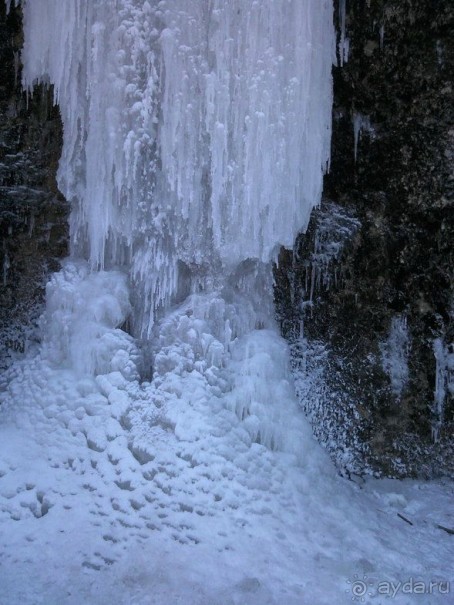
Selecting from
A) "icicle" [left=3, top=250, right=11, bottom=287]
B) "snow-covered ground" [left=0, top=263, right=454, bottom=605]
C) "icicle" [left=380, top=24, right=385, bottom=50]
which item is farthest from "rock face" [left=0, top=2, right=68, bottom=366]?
"icicle" [left=380, top=24, right=385, bottom=50]

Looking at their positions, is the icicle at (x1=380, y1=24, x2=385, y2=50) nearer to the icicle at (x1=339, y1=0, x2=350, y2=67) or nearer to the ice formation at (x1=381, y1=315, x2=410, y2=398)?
the icicle at (x1=339, y1=0, x2=350, y2=67)

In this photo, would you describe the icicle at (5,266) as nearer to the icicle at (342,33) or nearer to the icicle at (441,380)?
the icicle at (342,33)

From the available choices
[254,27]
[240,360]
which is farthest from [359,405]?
[254,27]

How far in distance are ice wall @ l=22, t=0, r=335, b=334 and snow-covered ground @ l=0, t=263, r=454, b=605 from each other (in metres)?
0.56

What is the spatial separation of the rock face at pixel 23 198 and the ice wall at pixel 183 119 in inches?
16.3

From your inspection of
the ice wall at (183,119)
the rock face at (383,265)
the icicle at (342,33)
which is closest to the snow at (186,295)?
the ice wall at (183,119)

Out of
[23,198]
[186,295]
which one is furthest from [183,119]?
[23,198]

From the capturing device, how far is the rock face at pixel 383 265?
4863 millimetres

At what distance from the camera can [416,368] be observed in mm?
5078

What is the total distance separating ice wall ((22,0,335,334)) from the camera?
14.6 ft

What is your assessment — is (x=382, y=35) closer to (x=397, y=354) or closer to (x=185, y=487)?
(x=397, y=354)

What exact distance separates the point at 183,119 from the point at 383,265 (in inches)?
88.9

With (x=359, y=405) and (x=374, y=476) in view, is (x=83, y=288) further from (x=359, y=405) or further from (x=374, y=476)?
(x=374, y=476)

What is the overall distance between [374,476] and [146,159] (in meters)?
3.46
